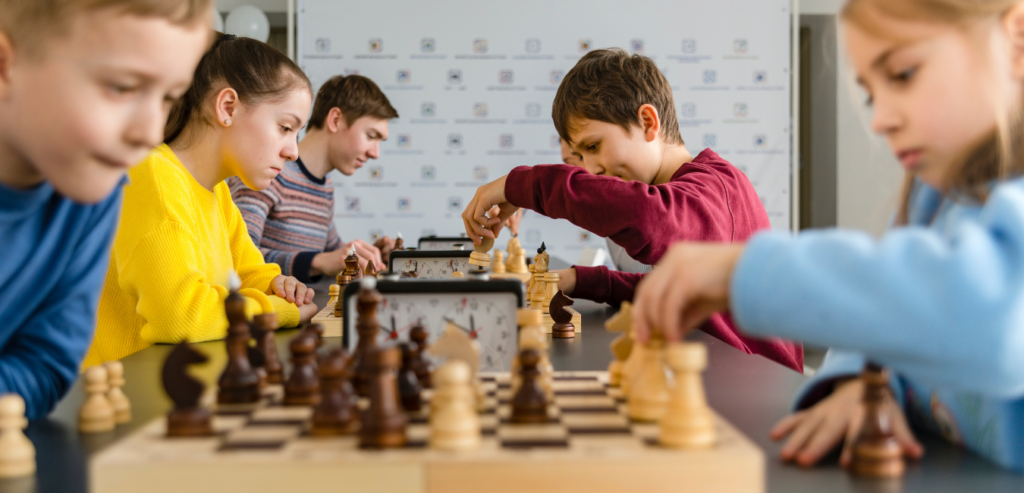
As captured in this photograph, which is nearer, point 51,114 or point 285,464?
point 285,464

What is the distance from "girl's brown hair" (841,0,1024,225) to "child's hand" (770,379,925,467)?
0.23m

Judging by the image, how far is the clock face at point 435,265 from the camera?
2293 millimetres

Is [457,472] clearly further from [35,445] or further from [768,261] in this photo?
[35,445]

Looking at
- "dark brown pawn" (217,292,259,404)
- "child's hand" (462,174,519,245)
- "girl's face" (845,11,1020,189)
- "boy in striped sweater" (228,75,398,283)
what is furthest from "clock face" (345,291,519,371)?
"boy in striped sweater" (228,75,398,283)

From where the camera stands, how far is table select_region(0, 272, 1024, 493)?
0.69 metres

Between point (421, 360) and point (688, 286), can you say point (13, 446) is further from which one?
point (688, 286)

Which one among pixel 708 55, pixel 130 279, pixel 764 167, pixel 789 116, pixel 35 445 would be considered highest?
pixel 708 55

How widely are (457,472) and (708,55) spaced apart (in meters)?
4.97

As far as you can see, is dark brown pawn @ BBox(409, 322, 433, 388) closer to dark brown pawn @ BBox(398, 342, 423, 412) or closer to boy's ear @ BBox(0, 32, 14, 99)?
dark brown pawn @ BBox(398, 342, 423, 412)

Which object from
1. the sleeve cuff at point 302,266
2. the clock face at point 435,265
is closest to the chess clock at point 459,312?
the clock face at point 435,265

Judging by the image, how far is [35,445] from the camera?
83 centimetres

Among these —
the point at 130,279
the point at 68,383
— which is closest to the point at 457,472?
the point at 68,383

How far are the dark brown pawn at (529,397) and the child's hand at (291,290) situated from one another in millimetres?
1335

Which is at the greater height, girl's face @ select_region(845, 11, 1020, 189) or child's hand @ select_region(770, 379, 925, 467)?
girl's face @ select_region(845, 11, 1020, 189)
